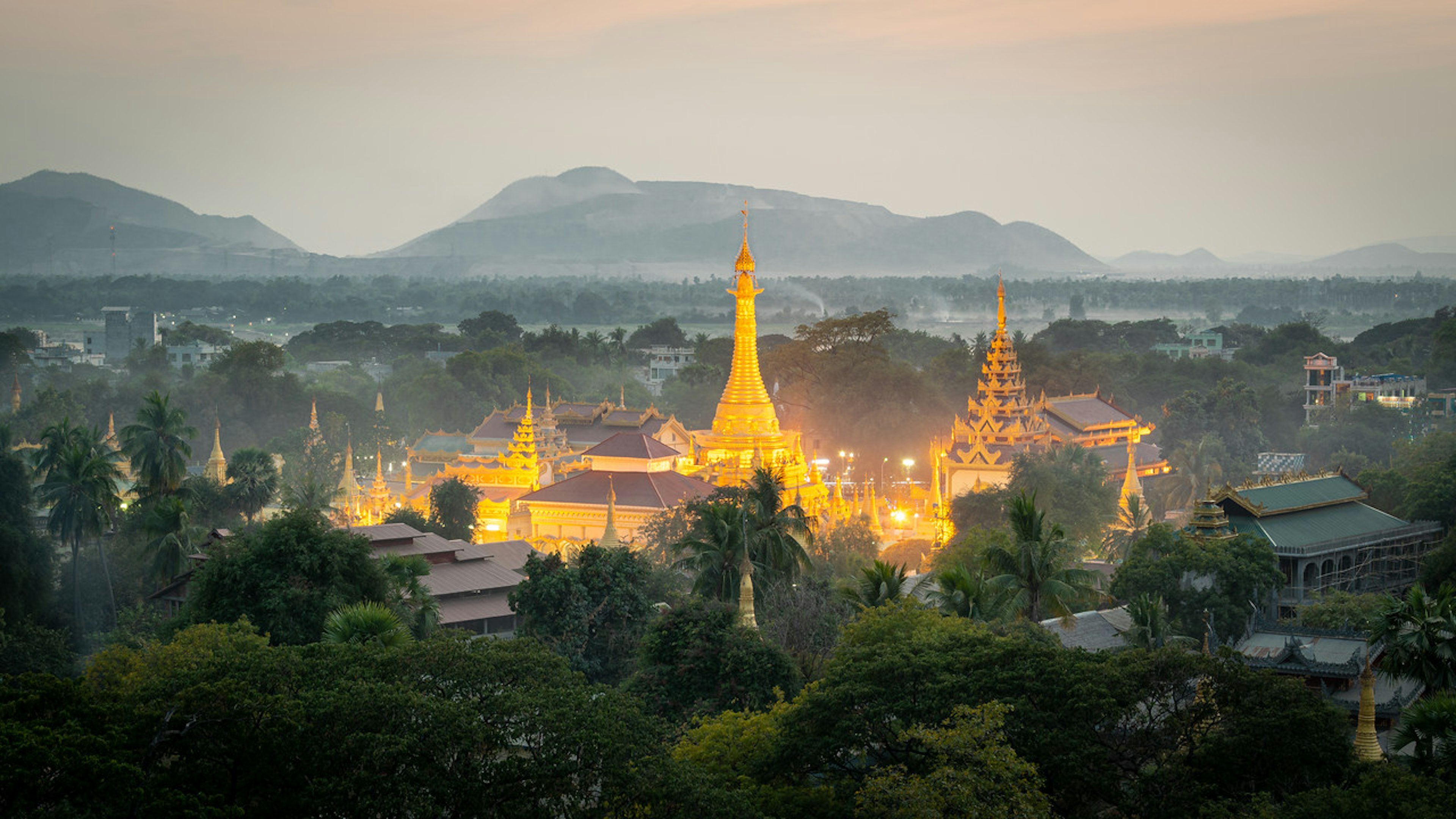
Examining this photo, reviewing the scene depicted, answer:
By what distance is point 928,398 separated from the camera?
104000 mm

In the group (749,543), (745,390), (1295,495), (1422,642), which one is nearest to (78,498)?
(749,543)

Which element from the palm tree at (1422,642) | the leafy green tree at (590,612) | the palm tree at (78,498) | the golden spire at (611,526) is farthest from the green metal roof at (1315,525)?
the palm tree at (78,498)

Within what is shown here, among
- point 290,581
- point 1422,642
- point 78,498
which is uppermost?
point 1422,642

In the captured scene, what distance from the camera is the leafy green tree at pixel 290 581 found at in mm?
38344

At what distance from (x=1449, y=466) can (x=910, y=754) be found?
110 feet

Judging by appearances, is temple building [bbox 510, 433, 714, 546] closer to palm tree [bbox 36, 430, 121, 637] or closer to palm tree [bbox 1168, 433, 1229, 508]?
palm tree [bbox 36, 430, 121, 637]

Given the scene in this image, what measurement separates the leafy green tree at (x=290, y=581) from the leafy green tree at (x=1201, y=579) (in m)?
18.2

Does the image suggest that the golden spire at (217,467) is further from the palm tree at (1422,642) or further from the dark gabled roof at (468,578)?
the palm tree at (1422,642)

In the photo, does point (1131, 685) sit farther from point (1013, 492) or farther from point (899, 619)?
point (1013, 492)

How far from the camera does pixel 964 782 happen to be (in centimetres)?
2603

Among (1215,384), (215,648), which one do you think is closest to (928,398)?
(1215,384)

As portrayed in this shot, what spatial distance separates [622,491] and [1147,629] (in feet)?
99.0

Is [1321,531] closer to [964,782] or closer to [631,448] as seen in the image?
[631,448]

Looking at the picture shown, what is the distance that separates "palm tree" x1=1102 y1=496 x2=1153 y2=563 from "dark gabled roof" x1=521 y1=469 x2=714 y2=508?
13979 mm
